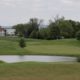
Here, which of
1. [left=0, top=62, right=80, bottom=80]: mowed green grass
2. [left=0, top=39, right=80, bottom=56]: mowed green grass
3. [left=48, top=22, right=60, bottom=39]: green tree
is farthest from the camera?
[left=48, top=22, right=60, bottom=39]: green tree

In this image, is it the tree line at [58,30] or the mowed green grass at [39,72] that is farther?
the tree line at [58,30]

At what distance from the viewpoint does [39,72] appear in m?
18.3

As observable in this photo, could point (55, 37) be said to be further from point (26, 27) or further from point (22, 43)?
point (22, 43)

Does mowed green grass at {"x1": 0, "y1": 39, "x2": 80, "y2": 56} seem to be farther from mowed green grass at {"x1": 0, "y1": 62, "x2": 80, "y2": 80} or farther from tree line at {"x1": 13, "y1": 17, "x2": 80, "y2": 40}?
mowed green grass at {"x1": 0, "y1": 62, "x2": 80, "y2": 80}

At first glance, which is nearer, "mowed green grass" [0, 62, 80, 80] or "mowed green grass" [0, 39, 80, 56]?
"mowed green grass" [0, 62, 80, 80]

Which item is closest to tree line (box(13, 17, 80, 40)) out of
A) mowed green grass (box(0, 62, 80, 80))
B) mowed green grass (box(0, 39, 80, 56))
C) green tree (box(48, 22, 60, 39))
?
green tree (box(48, 22, 60, 39))

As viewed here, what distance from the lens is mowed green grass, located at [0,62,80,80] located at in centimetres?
1700

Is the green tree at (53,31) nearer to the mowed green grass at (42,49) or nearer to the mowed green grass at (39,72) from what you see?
the mowed green grass at (42,49)

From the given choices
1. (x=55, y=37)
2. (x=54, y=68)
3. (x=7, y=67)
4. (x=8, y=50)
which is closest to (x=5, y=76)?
(x=7, y=67)

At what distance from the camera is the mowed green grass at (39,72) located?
55.8 ft

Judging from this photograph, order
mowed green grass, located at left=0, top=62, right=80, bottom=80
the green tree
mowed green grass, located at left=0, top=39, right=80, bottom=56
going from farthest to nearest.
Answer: the green tree, mowed green grass, located at left=0, top=39, right=80, bottom=56, mowed green grass, located at left=0, top=62, right=80, bottom=80

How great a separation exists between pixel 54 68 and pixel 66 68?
0.71m

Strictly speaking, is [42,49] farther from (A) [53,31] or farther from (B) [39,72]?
(A) [53,31]

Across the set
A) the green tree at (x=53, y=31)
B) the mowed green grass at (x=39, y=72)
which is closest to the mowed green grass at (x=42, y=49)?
the green tree at (x=53, y=31)
